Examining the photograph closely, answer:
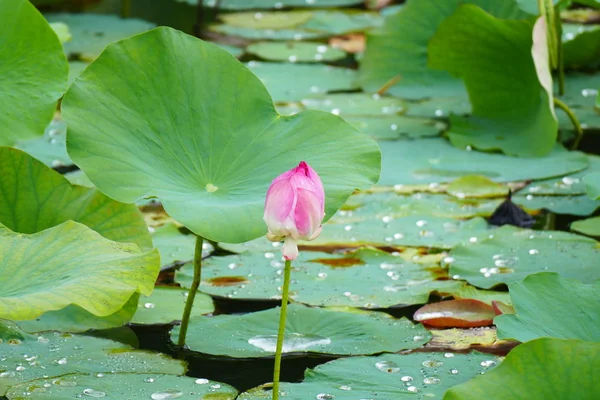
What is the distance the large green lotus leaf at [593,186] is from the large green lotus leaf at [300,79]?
1532 mm

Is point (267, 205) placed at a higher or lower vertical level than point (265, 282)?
higher

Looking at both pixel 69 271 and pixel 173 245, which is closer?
pixel 69 271

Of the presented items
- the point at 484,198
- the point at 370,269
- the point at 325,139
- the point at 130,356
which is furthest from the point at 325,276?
the point at 484,198

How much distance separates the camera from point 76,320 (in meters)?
1.57

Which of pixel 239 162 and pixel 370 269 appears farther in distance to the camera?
pixel 370 269

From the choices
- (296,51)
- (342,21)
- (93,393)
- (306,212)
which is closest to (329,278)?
(93,393)

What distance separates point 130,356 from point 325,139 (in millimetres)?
453

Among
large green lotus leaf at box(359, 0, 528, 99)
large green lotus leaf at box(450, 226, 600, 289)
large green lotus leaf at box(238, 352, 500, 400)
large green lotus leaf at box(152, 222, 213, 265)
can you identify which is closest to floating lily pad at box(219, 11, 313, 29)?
large green lotus leaf at box(359, 0, 528, 99)

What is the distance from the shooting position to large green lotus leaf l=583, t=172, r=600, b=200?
1621 mm

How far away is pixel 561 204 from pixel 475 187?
209mm

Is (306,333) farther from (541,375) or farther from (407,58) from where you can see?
(407,58)

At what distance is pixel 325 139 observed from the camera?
155cm

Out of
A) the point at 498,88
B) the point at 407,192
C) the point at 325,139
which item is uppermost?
the point at 325,139

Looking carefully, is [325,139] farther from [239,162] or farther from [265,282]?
[265,282]
